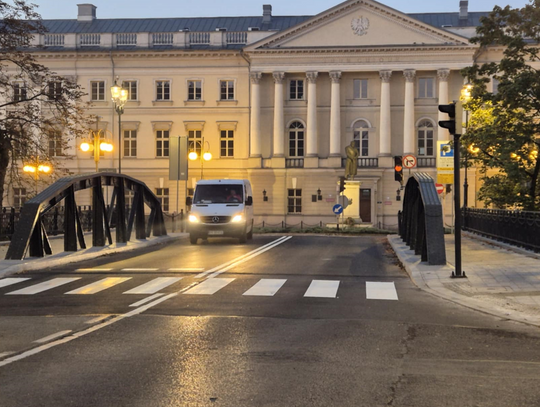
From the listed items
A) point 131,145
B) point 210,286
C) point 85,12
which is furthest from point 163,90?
point 210,286

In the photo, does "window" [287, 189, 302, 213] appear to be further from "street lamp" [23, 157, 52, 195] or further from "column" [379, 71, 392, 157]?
"street lamp" [23, 157, 52, 195]

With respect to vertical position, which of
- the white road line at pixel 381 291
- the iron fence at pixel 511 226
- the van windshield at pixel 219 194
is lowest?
the white road line at pixel 381 291

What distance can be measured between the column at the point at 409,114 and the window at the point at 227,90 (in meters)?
15.1

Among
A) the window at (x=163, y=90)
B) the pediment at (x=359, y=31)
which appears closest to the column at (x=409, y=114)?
the pediment at (x=359, y=31)

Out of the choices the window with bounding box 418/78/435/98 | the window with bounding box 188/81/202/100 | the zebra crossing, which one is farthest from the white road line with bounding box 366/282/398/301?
the window with bounding box 188/81/202/100

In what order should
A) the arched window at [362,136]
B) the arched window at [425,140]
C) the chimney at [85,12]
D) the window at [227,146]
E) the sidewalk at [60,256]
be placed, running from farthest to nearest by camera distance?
1. the chimney at [85,12]
2. the window at [227,146]
3. the arched window at [362,136]
4. the arched window at [425,140]
5. the sidewalk at [60,256]

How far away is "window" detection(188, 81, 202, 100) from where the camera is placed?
70.5 m

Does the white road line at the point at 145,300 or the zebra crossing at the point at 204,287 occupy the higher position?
the white road line at the point at 145,300

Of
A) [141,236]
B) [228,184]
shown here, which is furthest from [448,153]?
[141,236]

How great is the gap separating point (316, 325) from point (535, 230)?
44.1 feet

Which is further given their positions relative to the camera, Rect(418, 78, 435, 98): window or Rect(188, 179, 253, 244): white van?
Rect(418, 78, 435, 98): window

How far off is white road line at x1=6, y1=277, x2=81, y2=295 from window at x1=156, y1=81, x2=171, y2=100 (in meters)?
56.2

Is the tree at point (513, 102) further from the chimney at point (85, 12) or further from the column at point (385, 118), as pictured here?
the chimney at point (85, 12)

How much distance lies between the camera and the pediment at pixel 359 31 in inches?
2586
